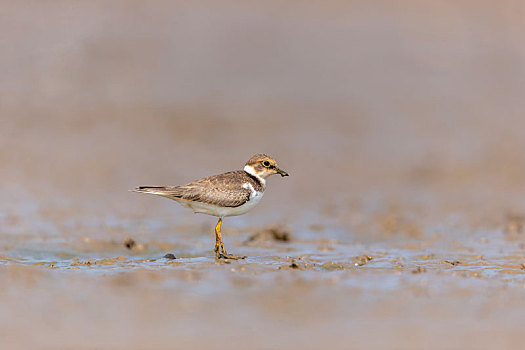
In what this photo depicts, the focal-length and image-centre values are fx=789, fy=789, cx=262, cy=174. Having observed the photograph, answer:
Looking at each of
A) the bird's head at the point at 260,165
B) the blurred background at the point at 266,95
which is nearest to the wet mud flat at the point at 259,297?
the bird's head at the point at 260,165

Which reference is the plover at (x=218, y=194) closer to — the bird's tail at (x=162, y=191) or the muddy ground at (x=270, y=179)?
the bird's tail at (x=162, y=191)

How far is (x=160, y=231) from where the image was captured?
13.1m

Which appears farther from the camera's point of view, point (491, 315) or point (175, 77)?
point (175, 77)

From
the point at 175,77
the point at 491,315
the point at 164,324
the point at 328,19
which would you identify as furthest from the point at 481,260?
the point at 328,19

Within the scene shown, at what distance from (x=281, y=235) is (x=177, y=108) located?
23.4 ft

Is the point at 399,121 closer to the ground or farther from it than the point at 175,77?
closer to the ground

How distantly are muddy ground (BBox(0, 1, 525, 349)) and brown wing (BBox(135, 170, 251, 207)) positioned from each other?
2.75ft

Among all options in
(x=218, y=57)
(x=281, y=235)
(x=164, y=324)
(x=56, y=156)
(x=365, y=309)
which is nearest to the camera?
(x=164, y=324)

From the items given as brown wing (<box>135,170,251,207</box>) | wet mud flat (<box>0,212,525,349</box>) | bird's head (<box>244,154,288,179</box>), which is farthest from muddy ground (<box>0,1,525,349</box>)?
bird's head (<box>244,154,288,179</box>)

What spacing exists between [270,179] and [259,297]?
8.86 m

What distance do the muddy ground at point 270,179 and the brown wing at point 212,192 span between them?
2.75 feet

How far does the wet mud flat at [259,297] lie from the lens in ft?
22.8

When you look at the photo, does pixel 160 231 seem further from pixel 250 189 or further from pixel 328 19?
pixel 328 19

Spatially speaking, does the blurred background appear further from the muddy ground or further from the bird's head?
the bird's head
